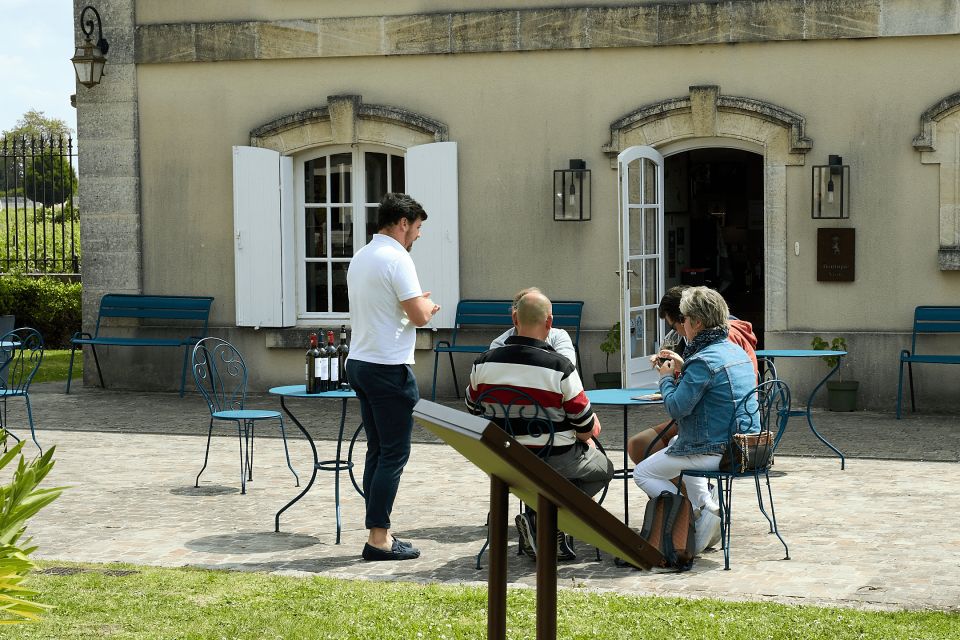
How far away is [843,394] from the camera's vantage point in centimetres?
1038

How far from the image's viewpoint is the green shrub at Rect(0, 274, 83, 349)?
16.0m

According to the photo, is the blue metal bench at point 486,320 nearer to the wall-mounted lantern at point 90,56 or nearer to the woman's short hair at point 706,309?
the wall-mounted lantern at point 90,56

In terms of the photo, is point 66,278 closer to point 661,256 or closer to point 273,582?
point 661,256

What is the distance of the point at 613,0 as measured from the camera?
10984mm

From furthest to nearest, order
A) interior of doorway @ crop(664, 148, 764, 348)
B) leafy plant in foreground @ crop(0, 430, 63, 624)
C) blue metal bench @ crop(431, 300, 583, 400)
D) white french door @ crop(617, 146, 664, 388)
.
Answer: interior of doorway @ crop(664, 148, 764, 348)
blue metal bench @ crop(431, 300, 583, 400)
white french door @ crop(617, 146, 664, 388)
leafy plant in foreground @ crop(0, 430, 63, 624)

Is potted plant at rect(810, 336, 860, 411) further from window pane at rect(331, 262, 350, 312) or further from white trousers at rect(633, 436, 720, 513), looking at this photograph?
white trousers at rect(633, 436, 720, 513)

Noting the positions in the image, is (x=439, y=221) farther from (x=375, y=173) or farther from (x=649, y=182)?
(x=649, y=182)

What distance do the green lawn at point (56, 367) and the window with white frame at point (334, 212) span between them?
3188 millimetres

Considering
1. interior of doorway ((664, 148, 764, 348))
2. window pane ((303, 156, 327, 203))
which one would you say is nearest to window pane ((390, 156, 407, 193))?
window pane ((303, 156, 327, 203))

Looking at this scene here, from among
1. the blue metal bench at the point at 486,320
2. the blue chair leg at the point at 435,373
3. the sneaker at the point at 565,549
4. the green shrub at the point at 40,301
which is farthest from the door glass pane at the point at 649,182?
the green shrub at the point at 40,301

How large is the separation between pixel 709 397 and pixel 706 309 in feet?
1.22

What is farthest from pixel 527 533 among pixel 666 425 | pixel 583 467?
pixel 666 425

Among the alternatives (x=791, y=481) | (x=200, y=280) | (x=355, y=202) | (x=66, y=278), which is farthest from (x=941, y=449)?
(x=66, y=278)

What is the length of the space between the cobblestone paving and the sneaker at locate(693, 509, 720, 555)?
7cm
